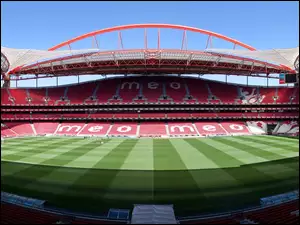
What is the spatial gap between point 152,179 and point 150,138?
2121 centimetres

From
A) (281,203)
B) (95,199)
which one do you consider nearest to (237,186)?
(281,203)

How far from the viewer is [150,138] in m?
35.0

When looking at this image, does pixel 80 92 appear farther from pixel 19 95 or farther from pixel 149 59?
pixel 149 59

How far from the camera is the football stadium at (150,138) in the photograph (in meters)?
10.1

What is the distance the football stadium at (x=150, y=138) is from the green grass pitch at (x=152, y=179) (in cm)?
7

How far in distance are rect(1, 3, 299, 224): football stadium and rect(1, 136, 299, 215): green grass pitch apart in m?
0.07

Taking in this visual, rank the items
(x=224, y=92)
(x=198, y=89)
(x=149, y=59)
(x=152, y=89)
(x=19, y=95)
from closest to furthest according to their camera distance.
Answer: (x=149, y=59) < (x=19, y=95) < (x=152, y=89) < (x=224, y=92) < (x=198, y=89)

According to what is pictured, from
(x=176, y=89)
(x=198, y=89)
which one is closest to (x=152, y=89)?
(x=176, y=89)

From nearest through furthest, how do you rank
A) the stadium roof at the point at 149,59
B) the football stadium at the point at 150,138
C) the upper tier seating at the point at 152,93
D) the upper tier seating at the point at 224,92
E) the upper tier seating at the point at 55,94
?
1. the football stadium at the point at 150,138
2. the stadium roof at the point at 149,59
3. the upper tier seating at the point at 152,93
4. the upper tier seating at the point at 224,92
5. the upper tier seating at the point at 55,94

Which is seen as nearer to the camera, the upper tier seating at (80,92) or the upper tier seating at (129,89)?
the upper tier seating at (129,89)

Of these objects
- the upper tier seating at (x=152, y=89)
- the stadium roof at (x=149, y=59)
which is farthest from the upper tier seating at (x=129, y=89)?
the stadium roof at (x=149, y=59)

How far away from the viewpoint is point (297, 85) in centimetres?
4728

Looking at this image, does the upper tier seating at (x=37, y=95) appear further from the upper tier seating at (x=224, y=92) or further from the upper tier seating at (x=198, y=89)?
the upper tier seating at (x=224, y=92)

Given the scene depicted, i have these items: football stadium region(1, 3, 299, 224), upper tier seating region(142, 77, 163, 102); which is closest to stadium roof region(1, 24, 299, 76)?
football stadium region(1, 3, 299, 224)
